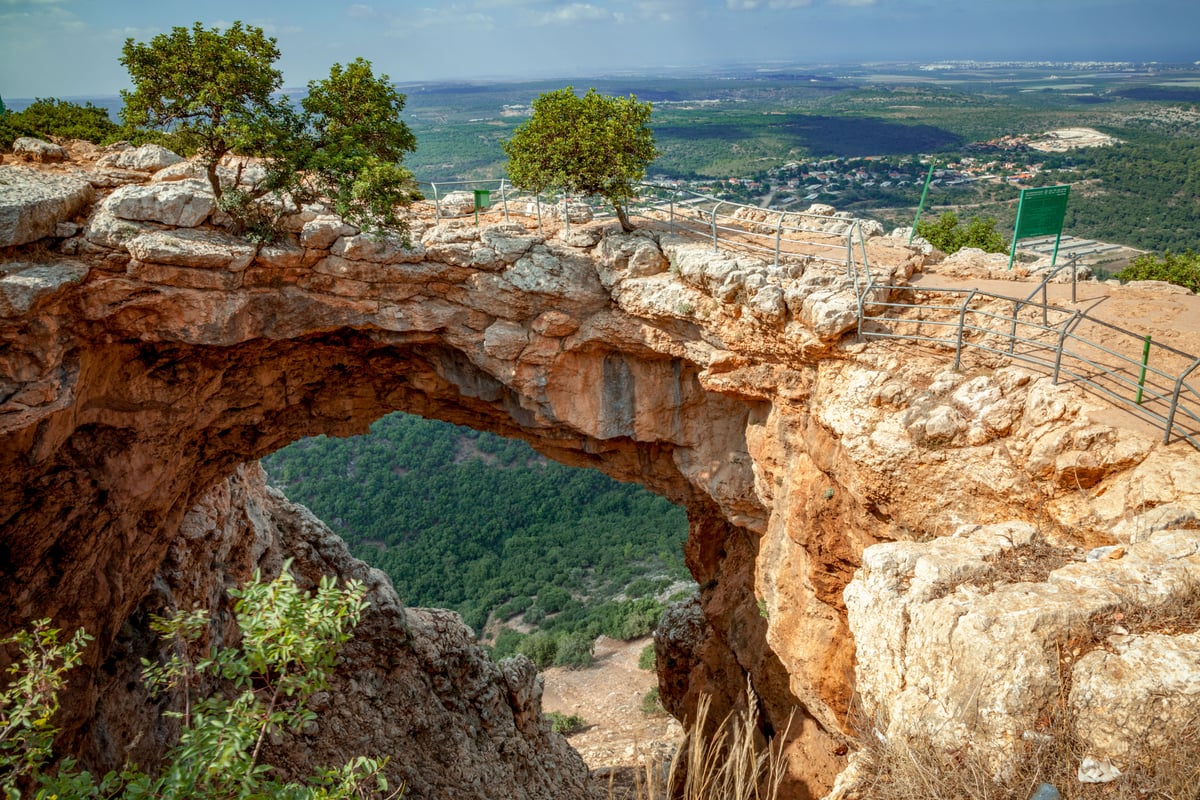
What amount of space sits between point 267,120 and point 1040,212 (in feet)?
51.7

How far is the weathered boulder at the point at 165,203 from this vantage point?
16.0 meters

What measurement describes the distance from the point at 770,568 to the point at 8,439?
1703 centimetres

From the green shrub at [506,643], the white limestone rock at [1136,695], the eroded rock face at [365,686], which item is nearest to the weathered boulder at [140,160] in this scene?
the eroded rock face at [365,686]

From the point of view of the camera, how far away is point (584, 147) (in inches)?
670

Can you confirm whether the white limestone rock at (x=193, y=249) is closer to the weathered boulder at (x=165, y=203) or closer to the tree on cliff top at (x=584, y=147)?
the weathered boulder at (x=165, y=203)

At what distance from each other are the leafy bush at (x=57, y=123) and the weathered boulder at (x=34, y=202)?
8.23 ft

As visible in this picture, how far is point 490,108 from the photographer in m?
148

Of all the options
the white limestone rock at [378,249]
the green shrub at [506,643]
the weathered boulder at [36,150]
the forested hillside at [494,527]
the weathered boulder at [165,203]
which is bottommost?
the green shrub at [506,643]

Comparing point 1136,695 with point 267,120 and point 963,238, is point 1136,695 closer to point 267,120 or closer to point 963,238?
point 267,120

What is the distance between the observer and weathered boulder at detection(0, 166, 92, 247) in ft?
48.5

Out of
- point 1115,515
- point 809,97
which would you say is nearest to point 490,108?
point 809,97

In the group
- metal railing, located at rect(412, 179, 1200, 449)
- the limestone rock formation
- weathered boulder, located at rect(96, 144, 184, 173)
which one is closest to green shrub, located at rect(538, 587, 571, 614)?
the limestone rock formation

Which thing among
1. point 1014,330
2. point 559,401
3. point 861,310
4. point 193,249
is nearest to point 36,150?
point 193,249

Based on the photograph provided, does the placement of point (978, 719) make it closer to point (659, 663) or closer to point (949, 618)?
point (949, 618)
